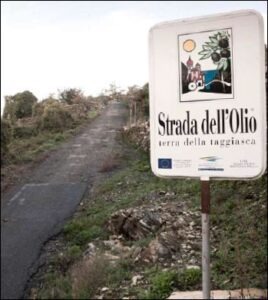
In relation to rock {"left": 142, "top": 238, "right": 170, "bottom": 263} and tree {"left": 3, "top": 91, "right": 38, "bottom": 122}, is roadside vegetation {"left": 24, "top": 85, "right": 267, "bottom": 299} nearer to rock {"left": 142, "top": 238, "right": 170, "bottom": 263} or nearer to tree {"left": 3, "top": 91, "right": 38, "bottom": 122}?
rock {"left": 142, "top": 238, "right": 170, "bottom": 263}

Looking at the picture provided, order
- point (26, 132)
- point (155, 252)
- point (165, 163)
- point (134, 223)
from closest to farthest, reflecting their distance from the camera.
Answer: point (165, 163) < point (155, 252) < point (134, 223) < point (26, 132)

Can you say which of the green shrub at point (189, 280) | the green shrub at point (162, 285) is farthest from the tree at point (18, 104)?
the green shrub at point (189, 280)

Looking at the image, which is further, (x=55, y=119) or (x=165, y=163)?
(x=55, y=119)

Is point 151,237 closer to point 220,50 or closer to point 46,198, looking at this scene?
point 46,198

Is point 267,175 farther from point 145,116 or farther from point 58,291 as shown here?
point 145,116

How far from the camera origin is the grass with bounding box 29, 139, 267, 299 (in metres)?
4.42

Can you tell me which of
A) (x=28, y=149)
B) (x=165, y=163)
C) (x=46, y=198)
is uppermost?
(x=165, y=163)

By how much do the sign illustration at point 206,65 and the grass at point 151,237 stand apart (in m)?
2.04

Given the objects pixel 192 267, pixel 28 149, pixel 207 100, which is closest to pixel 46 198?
pixel 28 149

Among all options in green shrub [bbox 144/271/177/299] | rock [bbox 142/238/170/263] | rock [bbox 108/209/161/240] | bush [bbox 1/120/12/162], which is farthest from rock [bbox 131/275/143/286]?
bush [bbox 1/120/12/162]

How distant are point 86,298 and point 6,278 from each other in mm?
1511

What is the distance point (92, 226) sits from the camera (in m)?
7.27

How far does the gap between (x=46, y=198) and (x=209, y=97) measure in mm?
7925

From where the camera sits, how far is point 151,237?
20.1 feet
